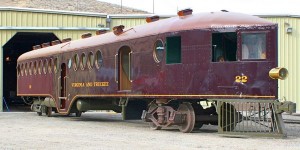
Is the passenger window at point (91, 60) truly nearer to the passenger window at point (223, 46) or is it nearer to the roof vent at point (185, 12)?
the roof vent at point (185, 12)

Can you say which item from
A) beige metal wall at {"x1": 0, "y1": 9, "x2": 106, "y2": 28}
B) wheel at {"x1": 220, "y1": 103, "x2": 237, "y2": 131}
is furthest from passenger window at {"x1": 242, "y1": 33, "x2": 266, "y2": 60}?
beige metal wall at {"x1": 0, "y1": 9, "x2": 106, "y2": 28}

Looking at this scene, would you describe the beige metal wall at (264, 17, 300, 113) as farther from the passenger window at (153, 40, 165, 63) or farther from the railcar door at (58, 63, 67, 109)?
the passenger window at (153, 40, 165, 63)

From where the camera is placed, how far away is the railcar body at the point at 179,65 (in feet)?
43.3

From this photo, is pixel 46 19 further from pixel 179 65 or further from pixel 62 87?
pixel 179 65

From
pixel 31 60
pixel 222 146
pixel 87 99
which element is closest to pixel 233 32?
pixel 222 146

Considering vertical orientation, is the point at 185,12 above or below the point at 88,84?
above

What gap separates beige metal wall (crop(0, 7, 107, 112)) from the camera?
27.5 metres

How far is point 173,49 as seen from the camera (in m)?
14.6

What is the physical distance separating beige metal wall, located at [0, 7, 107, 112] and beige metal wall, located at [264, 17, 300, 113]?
9.89 metres

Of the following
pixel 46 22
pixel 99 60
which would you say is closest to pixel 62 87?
pixel 99 60

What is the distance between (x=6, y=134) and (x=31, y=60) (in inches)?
449

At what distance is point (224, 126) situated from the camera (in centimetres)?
1357

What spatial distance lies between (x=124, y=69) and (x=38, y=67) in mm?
8199

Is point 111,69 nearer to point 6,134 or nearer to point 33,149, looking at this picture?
point 6,134
